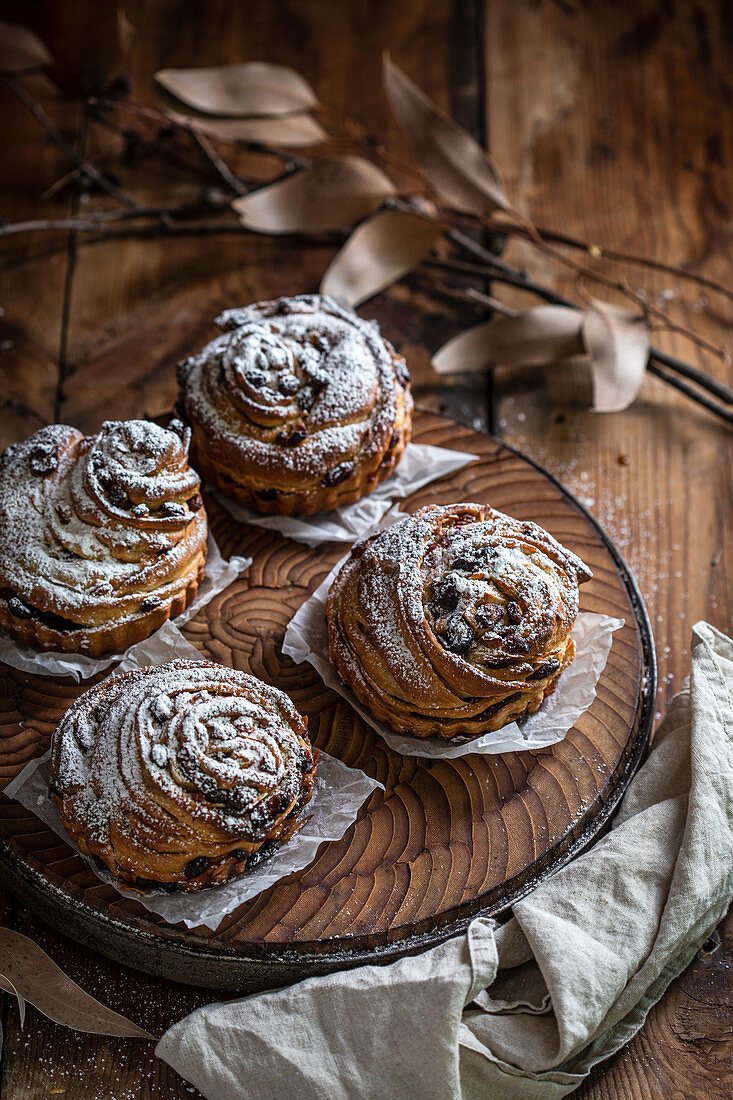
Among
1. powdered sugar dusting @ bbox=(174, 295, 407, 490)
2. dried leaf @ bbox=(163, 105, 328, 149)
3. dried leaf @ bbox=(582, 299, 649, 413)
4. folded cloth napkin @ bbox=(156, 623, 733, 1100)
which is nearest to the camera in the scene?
folded cloth napkin @ bbox=(156, 623, 733, 1100)

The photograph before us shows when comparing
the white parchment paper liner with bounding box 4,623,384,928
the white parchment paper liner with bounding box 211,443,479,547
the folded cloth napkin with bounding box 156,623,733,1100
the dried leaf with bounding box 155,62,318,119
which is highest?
the dried leaf with bounding box 155,62,318,119

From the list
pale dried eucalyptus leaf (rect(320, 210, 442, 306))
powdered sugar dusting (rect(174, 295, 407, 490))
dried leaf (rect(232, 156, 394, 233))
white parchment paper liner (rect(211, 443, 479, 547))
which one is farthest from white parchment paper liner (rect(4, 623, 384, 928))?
dried leaf (rect(232, 156, 394, 233))

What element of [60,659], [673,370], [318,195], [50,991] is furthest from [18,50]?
[50,991]

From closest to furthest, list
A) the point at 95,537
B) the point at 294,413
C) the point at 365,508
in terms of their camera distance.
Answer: the point at 95,537, the point at 294,413, the point at 365,508

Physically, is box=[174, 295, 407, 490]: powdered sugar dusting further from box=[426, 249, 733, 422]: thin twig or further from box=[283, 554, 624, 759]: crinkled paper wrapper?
box=[426, 249, 733, 422]: thin twig

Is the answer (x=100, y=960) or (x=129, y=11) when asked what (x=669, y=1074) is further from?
(x=129, y=11)

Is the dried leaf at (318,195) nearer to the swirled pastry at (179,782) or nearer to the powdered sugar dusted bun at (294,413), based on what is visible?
the powdered sugar dusted bun at (294,413)

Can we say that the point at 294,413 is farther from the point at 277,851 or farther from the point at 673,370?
the point at 673,370

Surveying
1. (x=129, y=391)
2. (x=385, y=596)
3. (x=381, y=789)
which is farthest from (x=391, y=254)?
(x=381, y=789)
